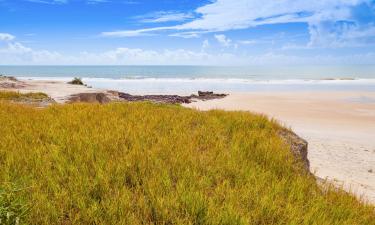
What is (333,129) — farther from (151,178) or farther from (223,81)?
(223,81)

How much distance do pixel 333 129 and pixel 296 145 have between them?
48.4 ft

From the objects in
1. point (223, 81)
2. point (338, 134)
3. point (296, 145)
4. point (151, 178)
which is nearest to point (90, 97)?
point (296, 145)

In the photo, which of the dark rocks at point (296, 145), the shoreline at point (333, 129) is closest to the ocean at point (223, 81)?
the shoreline at point (333, 129)

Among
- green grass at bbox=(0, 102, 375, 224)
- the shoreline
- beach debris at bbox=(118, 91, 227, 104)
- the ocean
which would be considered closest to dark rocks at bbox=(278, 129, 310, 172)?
the shoreline

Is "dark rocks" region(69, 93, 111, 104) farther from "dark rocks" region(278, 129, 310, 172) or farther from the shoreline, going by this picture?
"dark rocks" region(278, 129, 310, 172)

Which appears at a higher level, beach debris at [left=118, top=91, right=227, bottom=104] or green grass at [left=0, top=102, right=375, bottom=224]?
green grass at [left=0, top=102, right=375, bottom=224]

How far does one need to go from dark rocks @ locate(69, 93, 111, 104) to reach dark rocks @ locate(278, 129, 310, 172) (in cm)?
1108

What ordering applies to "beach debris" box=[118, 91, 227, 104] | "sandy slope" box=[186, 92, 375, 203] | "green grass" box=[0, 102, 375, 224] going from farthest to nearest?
"beach debris" box=[118, 91, 227, 104] → "sandy slope" box=[186, 92, 375, 203] → "green grass" box=[0, 102, 375, 224]

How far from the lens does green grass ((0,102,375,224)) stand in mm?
4074

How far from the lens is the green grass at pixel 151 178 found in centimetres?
407

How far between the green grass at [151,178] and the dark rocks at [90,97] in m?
9.88

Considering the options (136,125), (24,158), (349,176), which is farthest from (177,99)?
(24,158)

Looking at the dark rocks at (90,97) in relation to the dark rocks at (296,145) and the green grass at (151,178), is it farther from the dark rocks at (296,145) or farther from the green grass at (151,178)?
the dark rocks at (296,145)

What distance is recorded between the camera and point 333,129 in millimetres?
22062
